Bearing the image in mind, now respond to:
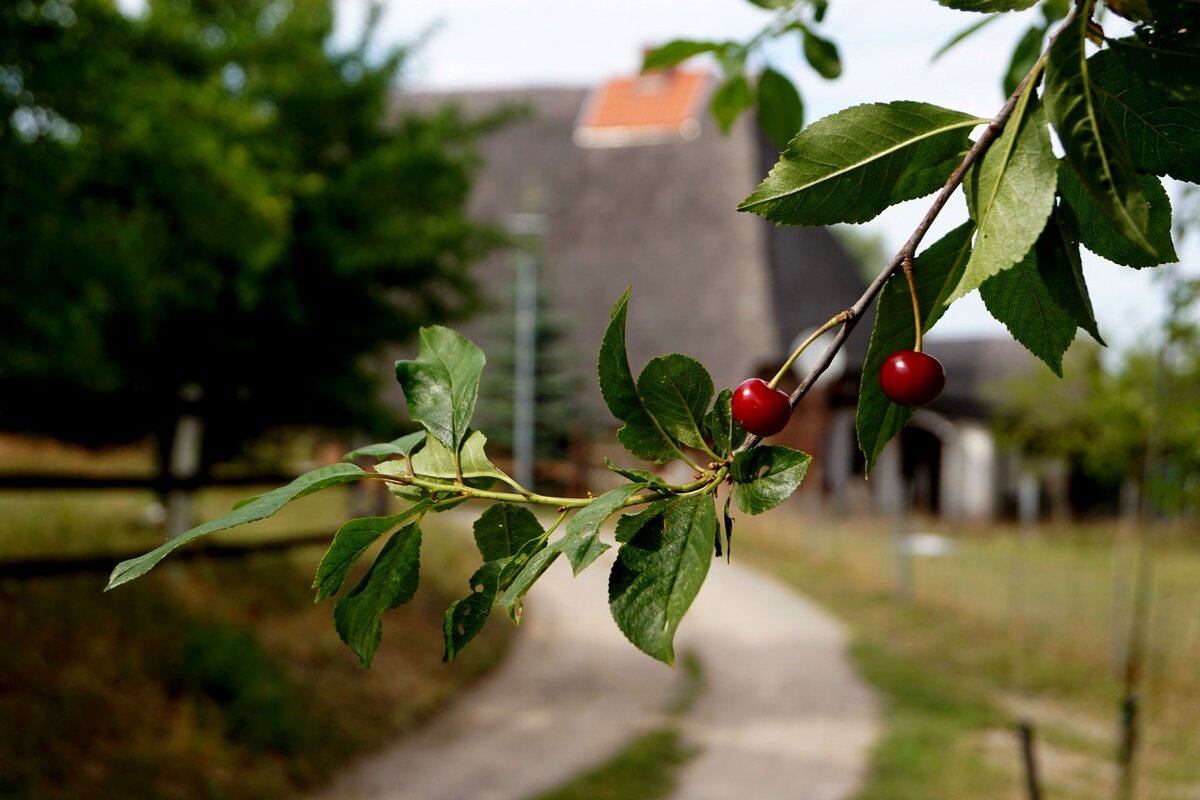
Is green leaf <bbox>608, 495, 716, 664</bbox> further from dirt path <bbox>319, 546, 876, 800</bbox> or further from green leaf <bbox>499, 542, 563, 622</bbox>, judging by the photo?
dirt path <bbox>319, 546, 876, 800</bbox>

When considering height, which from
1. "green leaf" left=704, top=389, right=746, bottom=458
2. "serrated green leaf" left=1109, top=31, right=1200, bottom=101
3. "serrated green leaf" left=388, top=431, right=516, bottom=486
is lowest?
"serrated green leaf" left=388, top=431, right=516, bottom=486

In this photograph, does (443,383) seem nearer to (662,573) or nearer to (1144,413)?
(662,573)

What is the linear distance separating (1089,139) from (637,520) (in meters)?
0.24

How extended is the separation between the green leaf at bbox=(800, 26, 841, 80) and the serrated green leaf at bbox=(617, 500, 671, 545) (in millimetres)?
813

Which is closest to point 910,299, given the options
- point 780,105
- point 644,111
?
point 780,105

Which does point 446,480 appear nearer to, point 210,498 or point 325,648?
point 325,648

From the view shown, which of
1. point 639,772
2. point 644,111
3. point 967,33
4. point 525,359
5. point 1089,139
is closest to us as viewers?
point 1089,139

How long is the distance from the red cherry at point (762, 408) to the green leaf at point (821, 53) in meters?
0.77

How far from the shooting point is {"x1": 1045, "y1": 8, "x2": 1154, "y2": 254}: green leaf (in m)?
0.44

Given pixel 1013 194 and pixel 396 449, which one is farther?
pixel 396 449

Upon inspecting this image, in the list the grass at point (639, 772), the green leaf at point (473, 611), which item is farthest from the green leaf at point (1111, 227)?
the grass at point (639, 772)

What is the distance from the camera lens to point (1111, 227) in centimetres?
56

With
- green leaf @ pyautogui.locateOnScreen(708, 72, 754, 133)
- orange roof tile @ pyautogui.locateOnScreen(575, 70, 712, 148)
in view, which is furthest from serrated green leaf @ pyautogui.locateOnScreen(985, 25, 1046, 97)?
orange roof tile @ pyautogui.locateOnScreen(575, 70, 712, 148)

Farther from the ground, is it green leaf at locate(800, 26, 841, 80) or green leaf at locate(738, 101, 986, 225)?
green leaf at locate(800, 26, 841, 80)
